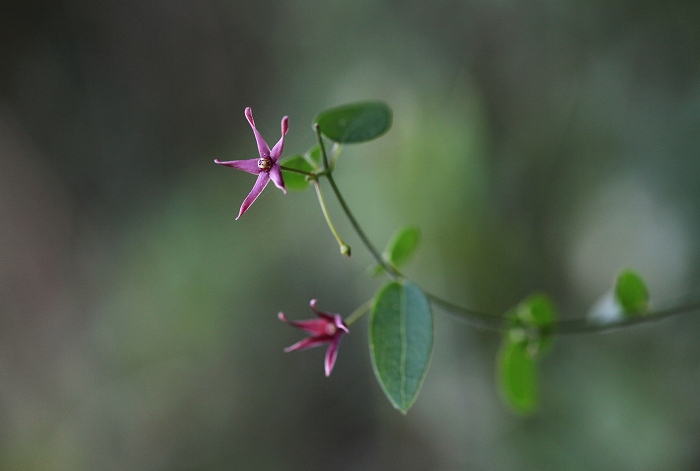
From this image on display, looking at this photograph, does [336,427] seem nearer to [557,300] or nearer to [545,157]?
[557,300]

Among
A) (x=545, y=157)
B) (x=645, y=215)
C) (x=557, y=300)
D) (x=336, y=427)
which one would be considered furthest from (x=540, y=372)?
(x=336, y=427)

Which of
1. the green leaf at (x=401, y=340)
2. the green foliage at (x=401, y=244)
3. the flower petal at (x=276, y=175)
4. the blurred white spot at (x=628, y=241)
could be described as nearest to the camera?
the flower petal at (x=276, y=175)

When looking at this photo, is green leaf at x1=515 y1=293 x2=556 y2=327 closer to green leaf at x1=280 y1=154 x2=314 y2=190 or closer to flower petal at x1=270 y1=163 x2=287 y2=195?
green leaf at x1=280 y1=154 x2=314 y2=190

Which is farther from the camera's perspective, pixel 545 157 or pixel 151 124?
pixel 151 124

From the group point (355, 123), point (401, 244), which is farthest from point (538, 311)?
point (355, 123)

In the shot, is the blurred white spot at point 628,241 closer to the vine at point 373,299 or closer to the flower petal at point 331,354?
the vine at point 373,299

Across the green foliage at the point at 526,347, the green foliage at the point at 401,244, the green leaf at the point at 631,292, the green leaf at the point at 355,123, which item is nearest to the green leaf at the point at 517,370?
the green foliage at the point at 526,347

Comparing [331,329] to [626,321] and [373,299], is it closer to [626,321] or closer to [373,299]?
[373,299]
